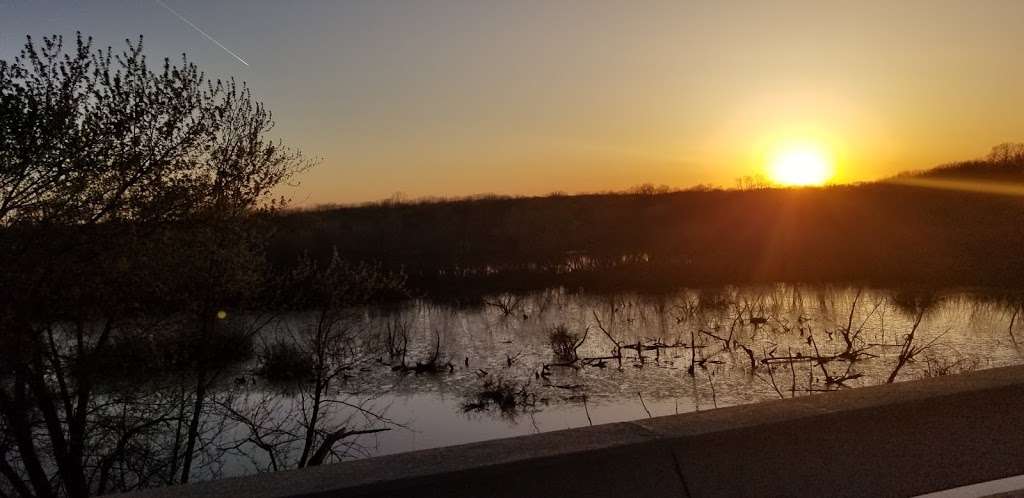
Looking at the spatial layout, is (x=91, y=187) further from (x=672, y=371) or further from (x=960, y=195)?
(x=960, y=195)

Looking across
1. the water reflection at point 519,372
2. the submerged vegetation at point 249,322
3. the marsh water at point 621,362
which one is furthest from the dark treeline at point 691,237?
the marsh water at point 621,362

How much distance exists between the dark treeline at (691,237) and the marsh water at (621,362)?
2.92 metres

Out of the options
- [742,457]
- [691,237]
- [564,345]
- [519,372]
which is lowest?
[519,372]

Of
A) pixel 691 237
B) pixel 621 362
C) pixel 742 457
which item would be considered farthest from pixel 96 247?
pixel 691 237

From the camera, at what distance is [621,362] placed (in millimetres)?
14633

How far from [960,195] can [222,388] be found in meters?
39.0

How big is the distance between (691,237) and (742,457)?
34.6 metres

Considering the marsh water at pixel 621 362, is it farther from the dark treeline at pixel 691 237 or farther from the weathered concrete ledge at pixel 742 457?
the weathered concrete ledge at pixel 742 457

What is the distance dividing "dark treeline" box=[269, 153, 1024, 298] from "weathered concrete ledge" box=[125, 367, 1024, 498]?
7779 mm

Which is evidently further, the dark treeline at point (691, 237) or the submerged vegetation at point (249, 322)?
the dark treeline at point (691, 237)

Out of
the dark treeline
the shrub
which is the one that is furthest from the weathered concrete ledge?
the shrub

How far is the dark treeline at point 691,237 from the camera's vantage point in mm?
26672

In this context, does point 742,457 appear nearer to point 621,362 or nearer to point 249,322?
point 621,362

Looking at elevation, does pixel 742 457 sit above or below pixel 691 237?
above
